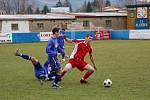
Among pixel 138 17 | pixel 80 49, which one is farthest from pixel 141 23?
pixel 80 49

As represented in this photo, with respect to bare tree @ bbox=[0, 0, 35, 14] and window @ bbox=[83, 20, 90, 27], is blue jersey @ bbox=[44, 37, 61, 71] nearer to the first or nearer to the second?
window @ bbox=[83, 20, 90, 27]

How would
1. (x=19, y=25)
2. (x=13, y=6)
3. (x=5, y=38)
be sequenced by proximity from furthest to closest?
1. (x=13, y=6)
2. (x=19, y=25)
3. (x=5, y=38)

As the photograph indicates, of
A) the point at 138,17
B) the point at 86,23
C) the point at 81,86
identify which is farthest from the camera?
the point at 86,23

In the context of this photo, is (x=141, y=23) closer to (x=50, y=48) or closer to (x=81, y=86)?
(x=50, y=48)

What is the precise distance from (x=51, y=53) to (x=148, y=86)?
314cm

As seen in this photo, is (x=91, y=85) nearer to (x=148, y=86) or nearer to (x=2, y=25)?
(x=148, y=86)

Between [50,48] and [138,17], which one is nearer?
[50,48]

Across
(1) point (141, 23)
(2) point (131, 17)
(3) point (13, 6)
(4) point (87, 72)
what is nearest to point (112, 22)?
(2) point (131, 17)

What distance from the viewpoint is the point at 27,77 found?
53.3 feet

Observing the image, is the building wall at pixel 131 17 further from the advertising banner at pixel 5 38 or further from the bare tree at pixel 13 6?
the bare tree at pixel 13 6

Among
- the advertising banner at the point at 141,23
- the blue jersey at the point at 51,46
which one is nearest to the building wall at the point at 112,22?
the advertising banner at the point at 141,23

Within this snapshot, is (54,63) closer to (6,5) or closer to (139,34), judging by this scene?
(139,34)

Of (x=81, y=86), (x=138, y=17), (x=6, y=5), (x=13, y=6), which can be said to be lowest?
(x=81, y=86)

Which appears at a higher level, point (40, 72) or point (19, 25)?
point (19, 25)
